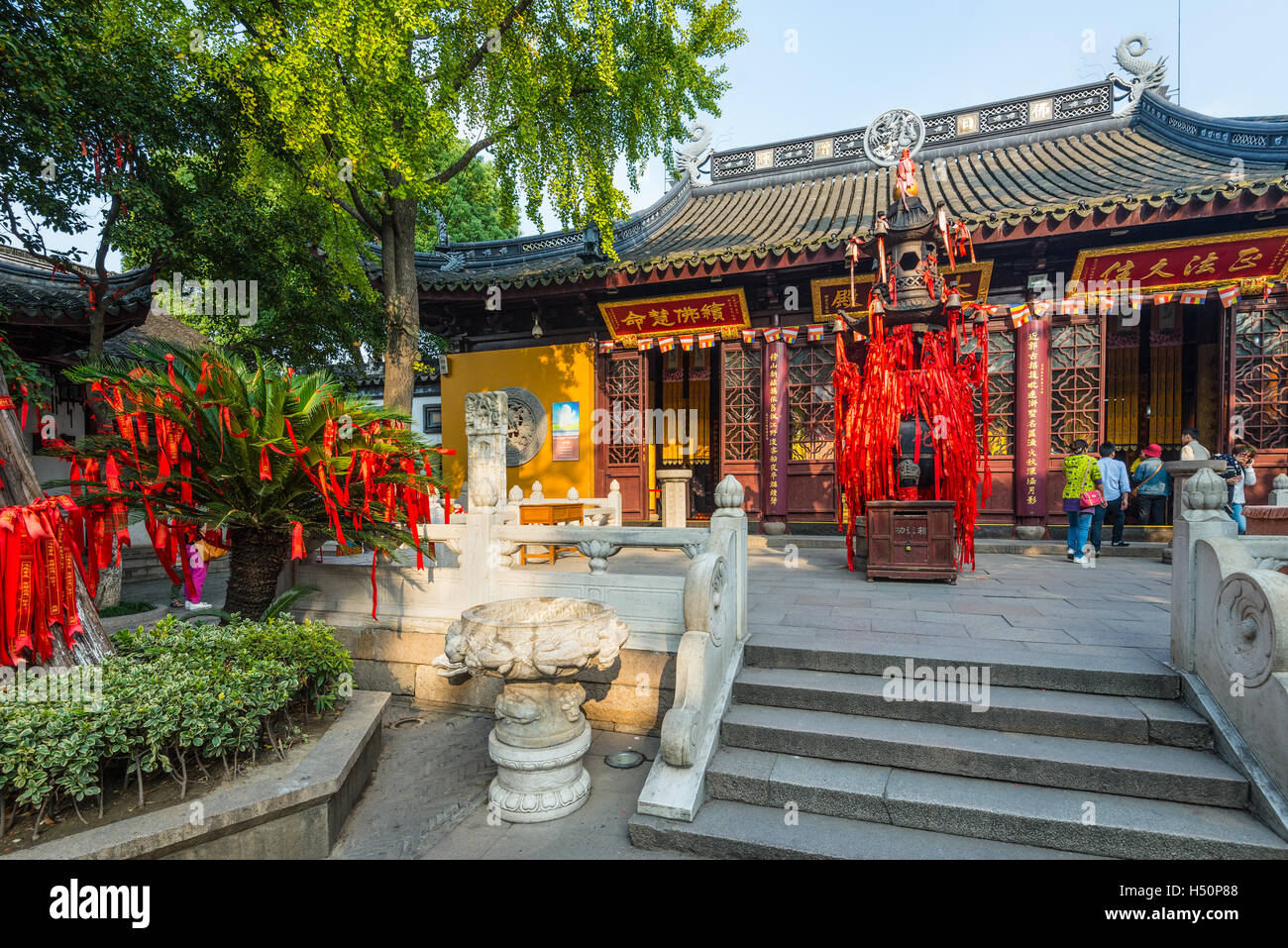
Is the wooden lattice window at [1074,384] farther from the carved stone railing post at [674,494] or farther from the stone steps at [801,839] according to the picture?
the stone steps at [801,839]

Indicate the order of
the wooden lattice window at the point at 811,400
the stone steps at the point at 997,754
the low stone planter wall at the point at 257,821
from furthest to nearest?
the wooden lattice window at the point at 811,400
the stone steps at the point at 997,754
the low stone planter wall at the point at 257,821

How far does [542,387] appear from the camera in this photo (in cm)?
1173

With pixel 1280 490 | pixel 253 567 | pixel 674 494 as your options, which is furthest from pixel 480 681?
pixel 1280 490

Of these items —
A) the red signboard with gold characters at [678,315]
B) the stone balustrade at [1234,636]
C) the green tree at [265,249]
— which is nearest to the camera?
the stone balustrade at [1234,636]

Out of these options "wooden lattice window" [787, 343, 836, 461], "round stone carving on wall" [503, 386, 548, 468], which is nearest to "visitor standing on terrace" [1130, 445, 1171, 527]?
"wooden lattice window" [787, 343, 836, 461]

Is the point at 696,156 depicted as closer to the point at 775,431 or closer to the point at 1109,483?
the point at 775,431

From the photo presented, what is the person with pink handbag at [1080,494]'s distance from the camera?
7590 mm

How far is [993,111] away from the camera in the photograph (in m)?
11.9

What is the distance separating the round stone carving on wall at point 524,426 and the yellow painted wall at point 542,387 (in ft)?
0.34

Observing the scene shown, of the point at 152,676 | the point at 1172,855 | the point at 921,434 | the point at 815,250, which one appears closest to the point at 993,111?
the point at 815,250

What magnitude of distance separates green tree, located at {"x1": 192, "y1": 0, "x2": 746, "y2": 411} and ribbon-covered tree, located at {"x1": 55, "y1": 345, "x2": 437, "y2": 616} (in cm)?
350

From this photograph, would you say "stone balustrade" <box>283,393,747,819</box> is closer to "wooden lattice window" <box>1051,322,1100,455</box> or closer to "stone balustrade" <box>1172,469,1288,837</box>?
"stone balustrade" <box>1172,469,1288,837</box>

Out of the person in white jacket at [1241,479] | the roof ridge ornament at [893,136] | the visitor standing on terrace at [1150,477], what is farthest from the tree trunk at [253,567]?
the roof ridge ornament at [893,136]

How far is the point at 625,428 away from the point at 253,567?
285 inches
